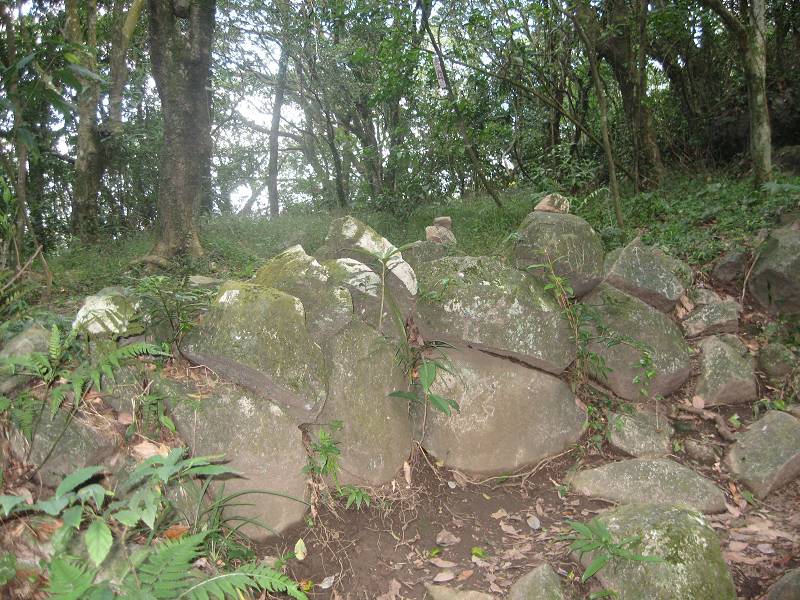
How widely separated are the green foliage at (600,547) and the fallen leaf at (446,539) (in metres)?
0.67

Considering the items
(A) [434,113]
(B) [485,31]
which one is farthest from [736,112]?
(A) [434,113]

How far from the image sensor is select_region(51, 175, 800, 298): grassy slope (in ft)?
17.7

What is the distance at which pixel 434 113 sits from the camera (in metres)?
6.96

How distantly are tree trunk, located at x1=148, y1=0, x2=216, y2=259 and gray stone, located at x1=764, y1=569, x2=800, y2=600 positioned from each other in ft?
17.1

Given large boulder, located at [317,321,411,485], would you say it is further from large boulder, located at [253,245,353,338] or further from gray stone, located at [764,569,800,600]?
gray stone, located at [764,569,800,600]

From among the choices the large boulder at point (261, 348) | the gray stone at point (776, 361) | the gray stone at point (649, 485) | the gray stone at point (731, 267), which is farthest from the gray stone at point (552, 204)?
the large boulder at point (261, 348)

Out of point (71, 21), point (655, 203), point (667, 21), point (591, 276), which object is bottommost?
point (591, 276)

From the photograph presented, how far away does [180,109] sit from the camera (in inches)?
215

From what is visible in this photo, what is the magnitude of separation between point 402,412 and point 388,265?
41.3 inches

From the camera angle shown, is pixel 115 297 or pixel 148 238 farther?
pixel 148 238

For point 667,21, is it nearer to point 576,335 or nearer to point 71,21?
point 576,335

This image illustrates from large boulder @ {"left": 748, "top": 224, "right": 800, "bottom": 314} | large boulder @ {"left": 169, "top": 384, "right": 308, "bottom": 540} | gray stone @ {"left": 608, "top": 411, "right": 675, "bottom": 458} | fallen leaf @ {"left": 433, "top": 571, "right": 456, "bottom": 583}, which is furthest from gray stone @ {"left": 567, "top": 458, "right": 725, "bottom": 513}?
large boulder @ {"left": 748, "top": 224, "right": 800, "bottom": 314}

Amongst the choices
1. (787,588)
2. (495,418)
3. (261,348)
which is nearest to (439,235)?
(495,418)

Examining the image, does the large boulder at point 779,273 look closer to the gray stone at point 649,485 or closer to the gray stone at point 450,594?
the gray stone at point 649,485
